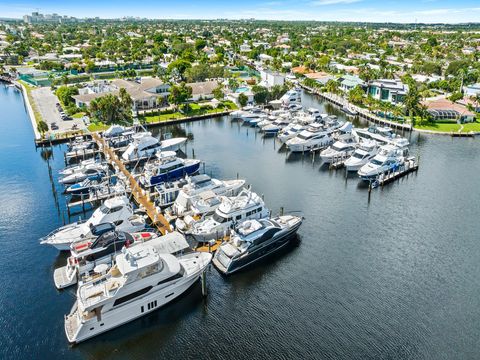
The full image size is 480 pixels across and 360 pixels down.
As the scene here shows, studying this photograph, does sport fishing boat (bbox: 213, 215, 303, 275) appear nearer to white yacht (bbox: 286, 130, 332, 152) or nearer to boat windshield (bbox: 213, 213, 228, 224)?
boat windshield (bbox: 213, 213, 228, 224)

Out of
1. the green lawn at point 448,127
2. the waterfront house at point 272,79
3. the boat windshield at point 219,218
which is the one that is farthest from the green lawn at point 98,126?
the green lawn at point 448,127

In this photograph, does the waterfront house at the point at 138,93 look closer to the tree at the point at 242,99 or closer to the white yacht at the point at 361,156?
the tree at the point at 242,99

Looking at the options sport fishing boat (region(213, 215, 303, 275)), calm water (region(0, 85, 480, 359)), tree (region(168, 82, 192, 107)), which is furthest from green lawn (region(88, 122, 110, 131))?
sport fishing boat (region(213, 215, 303, 275))

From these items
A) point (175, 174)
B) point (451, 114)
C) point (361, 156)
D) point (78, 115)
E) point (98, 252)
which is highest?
point (78, 115)

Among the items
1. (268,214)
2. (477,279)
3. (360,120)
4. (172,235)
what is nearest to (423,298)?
→ (477,279)

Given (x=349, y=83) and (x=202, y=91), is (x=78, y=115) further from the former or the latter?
(x=349, y=83)

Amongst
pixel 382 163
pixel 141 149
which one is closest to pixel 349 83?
pixel 382 163

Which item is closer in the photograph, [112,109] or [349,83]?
[112,109]
